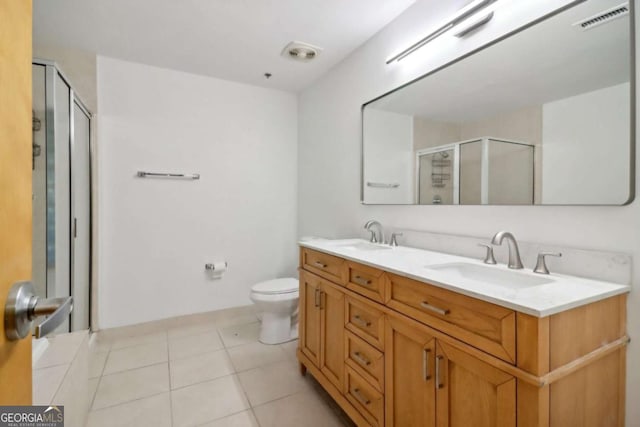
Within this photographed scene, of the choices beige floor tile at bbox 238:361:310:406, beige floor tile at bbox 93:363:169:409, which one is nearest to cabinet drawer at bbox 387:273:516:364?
beige floor tile at bbox 238:361:310:406

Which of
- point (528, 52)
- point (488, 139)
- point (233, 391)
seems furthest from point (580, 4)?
point (233, 391)

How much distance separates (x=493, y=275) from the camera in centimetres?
123

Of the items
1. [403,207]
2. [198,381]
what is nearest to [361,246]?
[403,207]

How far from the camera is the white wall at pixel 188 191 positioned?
2.39 m

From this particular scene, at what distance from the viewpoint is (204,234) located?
2.71 meters

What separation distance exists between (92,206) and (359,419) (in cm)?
237

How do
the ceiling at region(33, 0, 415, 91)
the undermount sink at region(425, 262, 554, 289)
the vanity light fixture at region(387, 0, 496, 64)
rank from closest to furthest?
the undermount sink at region(425, 262, 554, 289)
the vanity light fixture at region(387, 0, 496, 64)
the ceiling at region(33, 0, 415, 91)

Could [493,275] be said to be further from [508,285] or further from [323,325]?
[323,325]

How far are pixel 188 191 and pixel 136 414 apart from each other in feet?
5.52

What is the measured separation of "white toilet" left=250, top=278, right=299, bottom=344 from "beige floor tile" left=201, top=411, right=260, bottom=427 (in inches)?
31.0

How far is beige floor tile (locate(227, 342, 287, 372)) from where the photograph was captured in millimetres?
2023

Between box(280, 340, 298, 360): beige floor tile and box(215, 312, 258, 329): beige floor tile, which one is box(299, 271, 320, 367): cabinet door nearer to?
box(280, 340, 298, 360): beige floor tile

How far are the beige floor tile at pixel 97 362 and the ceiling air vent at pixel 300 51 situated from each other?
2596 millimetres

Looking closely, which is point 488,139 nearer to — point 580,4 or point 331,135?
point 580,4
